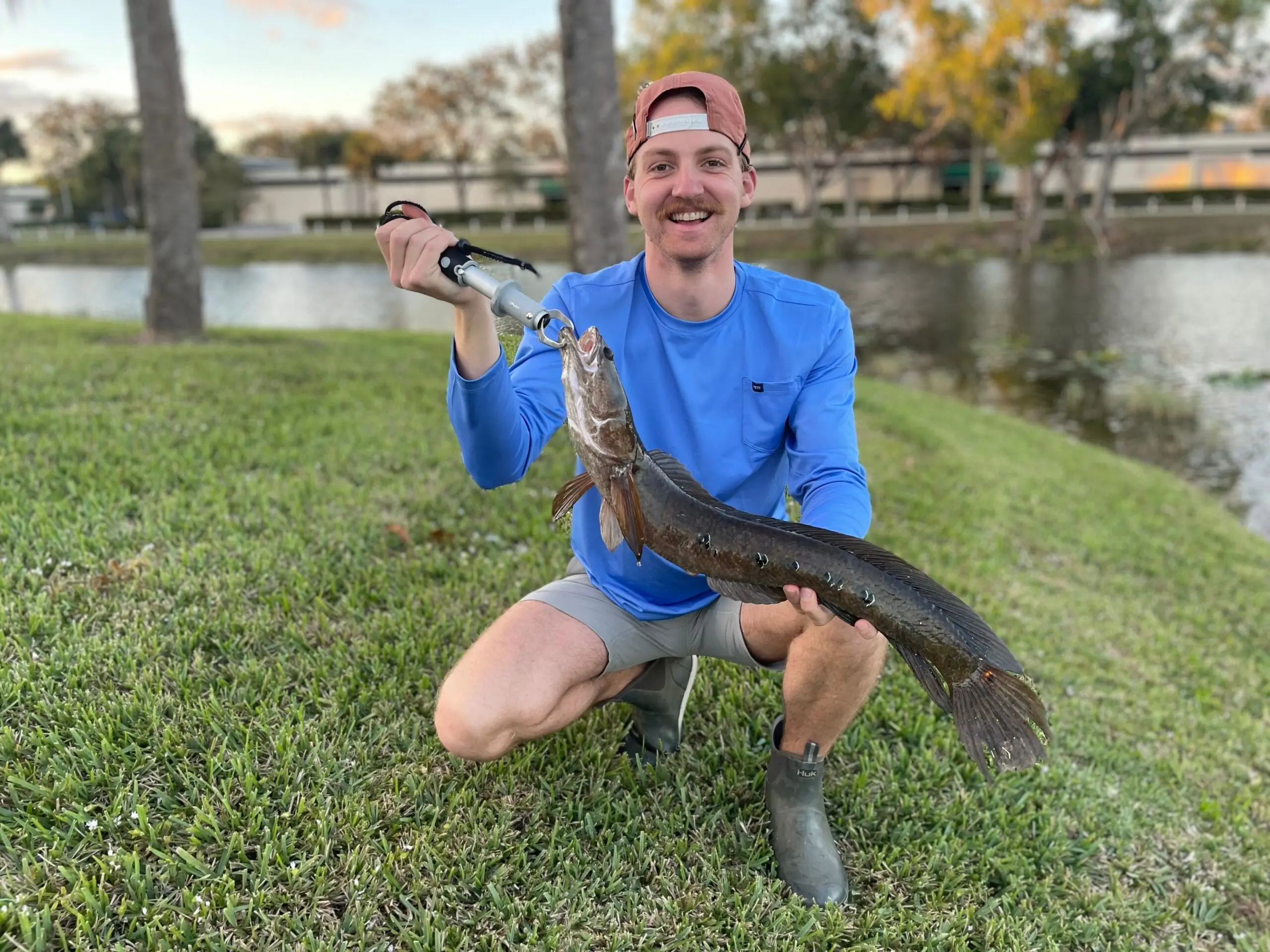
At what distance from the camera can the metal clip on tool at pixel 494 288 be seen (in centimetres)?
220

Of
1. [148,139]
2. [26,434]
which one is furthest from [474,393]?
[148,139]

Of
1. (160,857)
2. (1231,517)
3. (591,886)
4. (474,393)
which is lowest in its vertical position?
(1231,517)

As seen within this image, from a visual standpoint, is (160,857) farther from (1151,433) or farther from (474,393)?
(1151,433)

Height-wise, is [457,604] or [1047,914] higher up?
[457,604]

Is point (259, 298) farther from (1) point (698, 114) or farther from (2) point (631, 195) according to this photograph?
(1) point (698, 114)

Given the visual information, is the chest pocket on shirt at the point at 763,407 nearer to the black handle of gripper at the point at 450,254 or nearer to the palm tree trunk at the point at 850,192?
the black handle of gripper at the point at 450,254

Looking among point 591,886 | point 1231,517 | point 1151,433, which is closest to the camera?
point 591,886

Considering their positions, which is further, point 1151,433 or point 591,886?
point 1151,433

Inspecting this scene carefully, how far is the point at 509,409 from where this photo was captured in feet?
8.07

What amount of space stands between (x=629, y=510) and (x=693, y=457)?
1.81 feet

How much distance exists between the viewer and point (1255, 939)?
9.04 ft

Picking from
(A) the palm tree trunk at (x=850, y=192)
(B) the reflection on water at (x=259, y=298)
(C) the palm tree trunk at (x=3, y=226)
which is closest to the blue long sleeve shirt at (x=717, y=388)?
(B) the reflection on water at (x=259, y=298)

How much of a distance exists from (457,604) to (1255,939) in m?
3.09

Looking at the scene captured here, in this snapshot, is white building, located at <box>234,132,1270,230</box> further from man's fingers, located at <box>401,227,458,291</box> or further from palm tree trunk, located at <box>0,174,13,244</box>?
man's fingers, located at <box>401,227,458,291</box>
